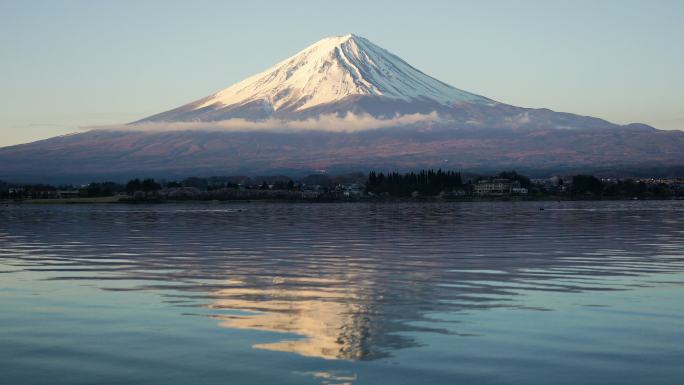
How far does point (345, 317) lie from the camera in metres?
24.1

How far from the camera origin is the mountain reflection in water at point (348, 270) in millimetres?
23281

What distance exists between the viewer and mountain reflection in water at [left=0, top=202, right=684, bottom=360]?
76.4ft

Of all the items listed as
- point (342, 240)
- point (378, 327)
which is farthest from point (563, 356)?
point (342, 240)

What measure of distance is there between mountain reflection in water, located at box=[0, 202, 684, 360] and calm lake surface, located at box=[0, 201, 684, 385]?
0.33 feet

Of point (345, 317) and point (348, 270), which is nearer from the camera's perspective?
point (345, 317)

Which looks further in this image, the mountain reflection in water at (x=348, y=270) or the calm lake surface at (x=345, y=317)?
the mountain reflection in water at (x=348, y=270)

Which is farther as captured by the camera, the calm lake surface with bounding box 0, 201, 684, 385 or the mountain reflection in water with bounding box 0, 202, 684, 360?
the mountain reflection in water with bounding box 0, 202, 684, 360

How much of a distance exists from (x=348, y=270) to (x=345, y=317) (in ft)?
42.3

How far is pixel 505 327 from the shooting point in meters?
22.5

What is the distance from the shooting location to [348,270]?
37000mm

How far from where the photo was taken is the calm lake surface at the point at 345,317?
18062mm

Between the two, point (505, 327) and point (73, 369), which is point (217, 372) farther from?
point (505, 327)

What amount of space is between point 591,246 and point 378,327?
99.1 ft

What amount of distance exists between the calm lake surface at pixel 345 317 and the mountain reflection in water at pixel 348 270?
0.10m
